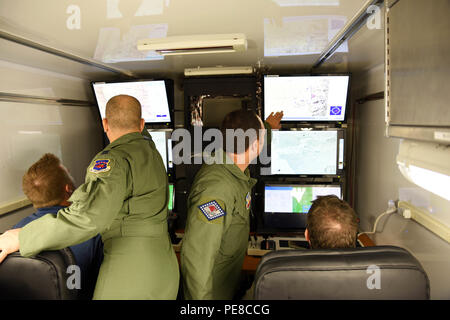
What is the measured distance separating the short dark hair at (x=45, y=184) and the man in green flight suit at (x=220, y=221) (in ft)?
2.56

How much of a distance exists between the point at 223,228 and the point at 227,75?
158 centimetres

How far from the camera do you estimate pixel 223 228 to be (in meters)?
1.46

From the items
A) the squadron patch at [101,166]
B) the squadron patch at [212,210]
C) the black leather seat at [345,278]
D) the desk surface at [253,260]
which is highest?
the squadron patch at [101,166]

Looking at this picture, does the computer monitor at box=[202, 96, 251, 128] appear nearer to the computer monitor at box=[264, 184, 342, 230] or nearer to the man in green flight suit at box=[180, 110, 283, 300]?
the computer monitor at box=[264, 184, 342, 230]

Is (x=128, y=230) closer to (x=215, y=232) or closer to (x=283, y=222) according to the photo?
(x=215, y=232)

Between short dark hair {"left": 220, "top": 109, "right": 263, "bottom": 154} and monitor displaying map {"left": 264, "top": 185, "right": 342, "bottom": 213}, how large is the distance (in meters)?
1.11

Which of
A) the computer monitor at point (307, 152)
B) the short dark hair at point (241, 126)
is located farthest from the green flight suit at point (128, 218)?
the computer monitor at point (307, 152)

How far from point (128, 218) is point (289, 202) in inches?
59.4

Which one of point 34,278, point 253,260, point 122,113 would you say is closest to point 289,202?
point 253,260

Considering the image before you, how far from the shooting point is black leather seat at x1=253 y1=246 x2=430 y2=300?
897mm

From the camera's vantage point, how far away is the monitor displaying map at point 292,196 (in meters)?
2.62

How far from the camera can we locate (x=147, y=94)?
2873 mm

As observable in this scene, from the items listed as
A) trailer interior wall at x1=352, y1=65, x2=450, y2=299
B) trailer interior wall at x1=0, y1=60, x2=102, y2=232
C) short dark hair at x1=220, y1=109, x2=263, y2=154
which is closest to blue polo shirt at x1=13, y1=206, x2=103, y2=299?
trailer interior wall at x1=0, y1=60, x2=102, y2=232

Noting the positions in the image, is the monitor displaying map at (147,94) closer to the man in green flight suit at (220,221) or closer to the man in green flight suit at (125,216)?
the man in green flight suit at (125,216)
